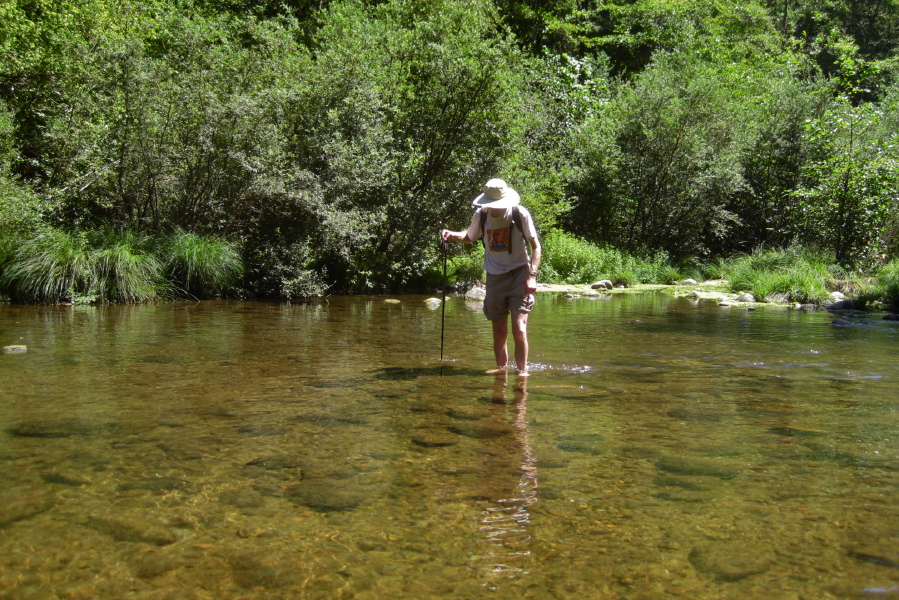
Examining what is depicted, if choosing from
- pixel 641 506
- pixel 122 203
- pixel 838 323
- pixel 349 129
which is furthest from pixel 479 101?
pixel 641 506

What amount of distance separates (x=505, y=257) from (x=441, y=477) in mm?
3556

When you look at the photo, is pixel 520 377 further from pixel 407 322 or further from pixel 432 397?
pixel 407 322

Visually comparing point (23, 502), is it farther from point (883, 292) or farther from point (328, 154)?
point (883, 292)

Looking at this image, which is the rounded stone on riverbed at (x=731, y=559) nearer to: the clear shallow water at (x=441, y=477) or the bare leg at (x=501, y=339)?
the clear shallow water at (x=441, y=477)

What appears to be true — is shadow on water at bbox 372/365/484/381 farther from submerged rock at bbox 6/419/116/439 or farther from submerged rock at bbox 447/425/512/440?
submerged rock at bbox 6/419/116/439

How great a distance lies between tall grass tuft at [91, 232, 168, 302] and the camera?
51.8 feet

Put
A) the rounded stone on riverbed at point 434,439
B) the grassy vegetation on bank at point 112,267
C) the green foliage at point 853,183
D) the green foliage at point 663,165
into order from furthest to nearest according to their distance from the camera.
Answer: the green foliage at point 663,165 < the green foliage at point 853,183 < the grassy vegetation on bank at point 112,267 < the rounded stone on riverbed at point 434,439

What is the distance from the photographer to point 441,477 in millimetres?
4445

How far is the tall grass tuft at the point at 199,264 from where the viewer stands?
1702cm

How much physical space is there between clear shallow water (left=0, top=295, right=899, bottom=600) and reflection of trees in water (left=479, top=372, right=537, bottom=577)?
0.06ft

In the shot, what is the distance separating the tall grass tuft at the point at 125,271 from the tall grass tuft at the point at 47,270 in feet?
0.84

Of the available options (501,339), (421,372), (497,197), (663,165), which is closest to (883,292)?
(663,165)

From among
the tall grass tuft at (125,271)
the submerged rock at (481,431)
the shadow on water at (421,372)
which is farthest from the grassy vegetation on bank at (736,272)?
the submerged rock at (481,431)

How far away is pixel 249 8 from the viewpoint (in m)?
30.5
